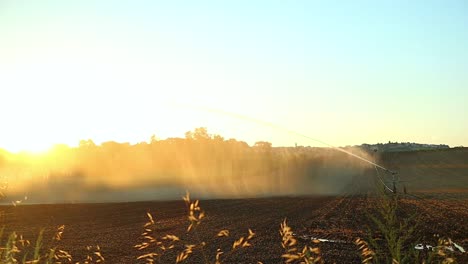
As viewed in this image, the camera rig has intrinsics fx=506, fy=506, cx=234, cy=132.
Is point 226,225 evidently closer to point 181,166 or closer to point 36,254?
point 36,254

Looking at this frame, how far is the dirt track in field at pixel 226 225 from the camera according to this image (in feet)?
52.7

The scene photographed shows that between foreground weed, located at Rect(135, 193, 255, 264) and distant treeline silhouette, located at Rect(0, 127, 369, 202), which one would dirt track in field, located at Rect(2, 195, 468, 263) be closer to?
foreground weed, located at Rect(135, 193, 255, 264)

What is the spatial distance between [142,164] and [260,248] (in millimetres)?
88699

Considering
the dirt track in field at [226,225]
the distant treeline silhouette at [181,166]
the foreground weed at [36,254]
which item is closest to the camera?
the foreground weed at [36,254]

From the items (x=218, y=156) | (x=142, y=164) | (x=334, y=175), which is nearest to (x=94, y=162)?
(x=142, y=164)

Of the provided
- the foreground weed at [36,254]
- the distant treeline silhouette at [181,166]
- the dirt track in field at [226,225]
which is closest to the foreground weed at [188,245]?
the dirt track in field at [226,225]

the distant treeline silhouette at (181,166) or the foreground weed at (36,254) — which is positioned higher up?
the distant treeline silhouette at (181,166)

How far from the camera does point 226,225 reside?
23641 mm

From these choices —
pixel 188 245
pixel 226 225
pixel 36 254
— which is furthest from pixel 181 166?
pixel 36 254

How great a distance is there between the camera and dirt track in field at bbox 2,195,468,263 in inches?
632

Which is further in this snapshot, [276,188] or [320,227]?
[276,188]

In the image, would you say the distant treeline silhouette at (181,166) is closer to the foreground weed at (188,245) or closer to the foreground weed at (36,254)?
the foreground weed at (188,245)

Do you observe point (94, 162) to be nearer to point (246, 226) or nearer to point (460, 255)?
point (246, 226)

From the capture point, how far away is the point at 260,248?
1658 centimetres
